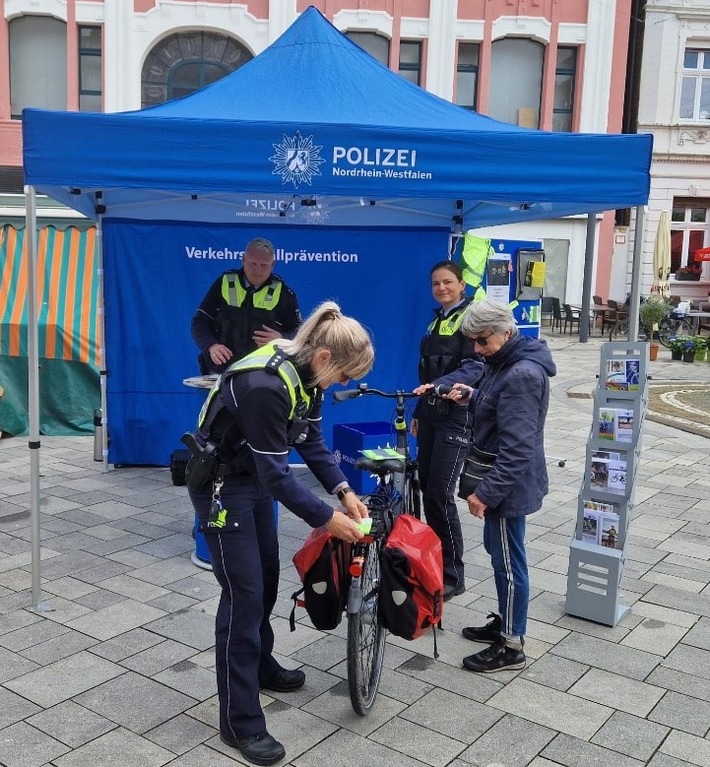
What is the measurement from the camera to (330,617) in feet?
10.5

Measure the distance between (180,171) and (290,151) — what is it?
55cm

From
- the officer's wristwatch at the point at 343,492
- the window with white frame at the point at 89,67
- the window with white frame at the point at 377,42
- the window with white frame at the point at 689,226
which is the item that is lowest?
the officer's wristwatch at the point at 343,492

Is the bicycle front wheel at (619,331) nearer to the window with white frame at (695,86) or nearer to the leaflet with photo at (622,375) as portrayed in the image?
the window with white frame at (695,86)

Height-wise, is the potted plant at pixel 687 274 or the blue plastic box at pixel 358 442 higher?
the potted plant at pixel 687 274

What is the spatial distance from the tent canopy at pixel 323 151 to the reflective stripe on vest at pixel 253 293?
124cm

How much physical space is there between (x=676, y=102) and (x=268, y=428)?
24.2m

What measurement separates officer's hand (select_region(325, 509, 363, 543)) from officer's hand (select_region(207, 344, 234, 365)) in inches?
107

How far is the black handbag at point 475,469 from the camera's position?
3615 mm

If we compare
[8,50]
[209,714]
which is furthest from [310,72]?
[8,50]

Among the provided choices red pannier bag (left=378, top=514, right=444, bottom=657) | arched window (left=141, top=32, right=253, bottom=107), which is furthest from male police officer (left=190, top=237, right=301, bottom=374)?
arched window (left=141, top=32, right=253, bottom=107)

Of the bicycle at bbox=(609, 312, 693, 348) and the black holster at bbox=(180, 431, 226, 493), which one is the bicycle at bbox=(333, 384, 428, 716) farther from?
the bicycle at bbox=(609, 312, 693, 348)

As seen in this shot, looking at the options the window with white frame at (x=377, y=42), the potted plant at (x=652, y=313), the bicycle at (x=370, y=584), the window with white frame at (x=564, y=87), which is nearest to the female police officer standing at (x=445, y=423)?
the bicycle at (x=370, y=584)

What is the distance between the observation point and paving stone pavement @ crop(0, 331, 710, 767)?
10.2 feet

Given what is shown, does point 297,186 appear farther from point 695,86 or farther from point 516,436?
point 695,86
